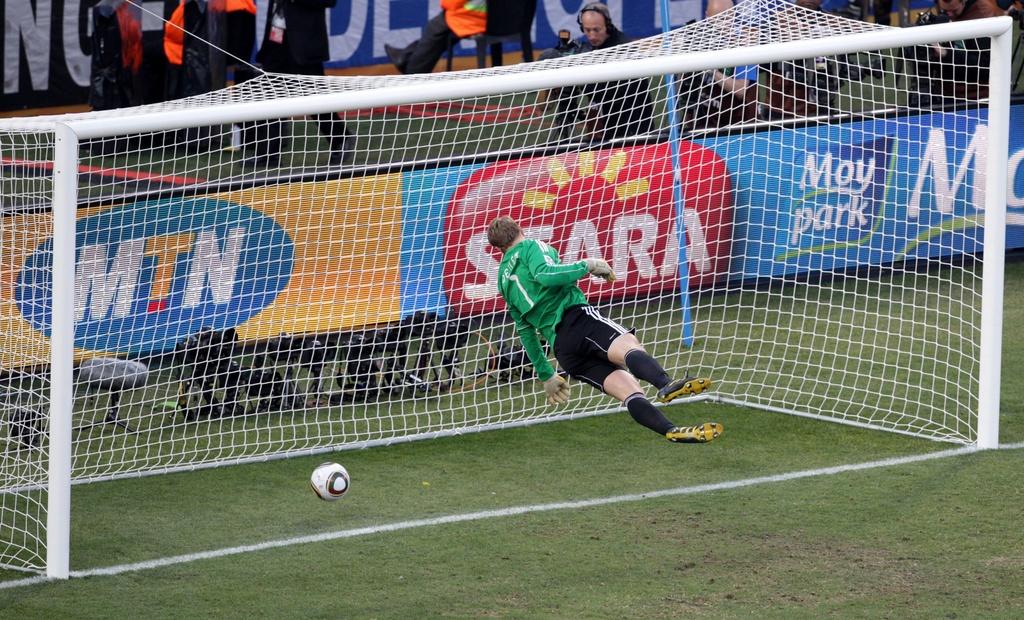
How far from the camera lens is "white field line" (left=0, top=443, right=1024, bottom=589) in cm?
676

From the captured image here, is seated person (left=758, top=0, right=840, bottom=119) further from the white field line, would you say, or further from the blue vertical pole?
the white field line

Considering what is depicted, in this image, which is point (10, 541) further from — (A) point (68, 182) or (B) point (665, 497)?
(B) point (665, 497)

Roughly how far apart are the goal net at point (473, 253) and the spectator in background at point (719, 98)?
0.06 m

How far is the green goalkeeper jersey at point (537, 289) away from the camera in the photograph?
305 inches

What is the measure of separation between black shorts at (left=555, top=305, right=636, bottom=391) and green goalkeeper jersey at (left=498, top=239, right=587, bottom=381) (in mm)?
66

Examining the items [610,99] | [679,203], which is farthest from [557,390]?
[610,99]

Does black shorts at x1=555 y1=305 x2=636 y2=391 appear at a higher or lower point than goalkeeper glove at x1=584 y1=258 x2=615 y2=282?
lower

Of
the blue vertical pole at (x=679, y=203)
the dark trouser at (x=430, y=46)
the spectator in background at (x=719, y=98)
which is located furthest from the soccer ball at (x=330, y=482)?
the dark trouser at (x=430, y=46)

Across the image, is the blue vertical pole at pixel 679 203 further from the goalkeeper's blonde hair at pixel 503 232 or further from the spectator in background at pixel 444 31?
the spectator in background at pixel 444 31

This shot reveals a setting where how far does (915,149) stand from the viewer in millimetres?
12070

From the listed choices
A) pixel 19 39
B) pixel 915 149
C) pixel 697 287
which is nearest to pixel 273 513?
pixel 697 287

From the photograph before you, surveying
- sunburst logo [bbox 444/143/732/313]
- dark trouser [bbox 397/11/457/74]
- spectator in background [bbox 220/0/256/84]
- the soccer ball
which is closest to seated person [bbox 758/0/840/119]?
sunburst logo [bbox 444/143/732/313]

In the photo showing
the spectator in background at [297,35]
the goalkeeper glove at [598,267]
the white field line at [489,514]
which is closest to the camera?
the white field line at [489,514]

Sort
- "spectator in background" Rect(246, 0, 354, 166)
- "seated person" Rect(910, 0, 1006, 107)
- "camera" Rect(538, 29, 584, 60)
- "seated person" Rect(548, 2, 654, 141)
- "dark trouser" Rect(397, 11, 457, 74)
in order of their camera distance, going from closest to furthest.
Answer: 1. "seated person" Rect(548, 2, 654, 141)
2. "seated person" Rect(910, 0, 1006, 107)
3. "camera" Rect(538, 29, 584, 60)
4. "spectator in background" Rect(246, 0, 354, 166)
5. "dark trouser" Rect(397, 11, 457, 74)
